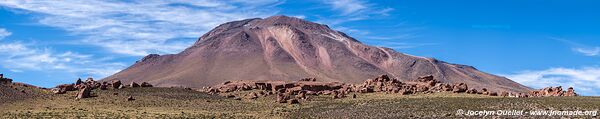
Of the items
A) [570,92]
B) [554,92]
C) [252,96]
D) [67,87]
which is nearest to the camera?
[570,92]

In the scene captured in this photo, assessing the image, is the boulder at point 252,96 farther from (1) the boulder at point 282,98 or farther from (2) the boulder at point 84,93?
(2) the boulder at point 84,93

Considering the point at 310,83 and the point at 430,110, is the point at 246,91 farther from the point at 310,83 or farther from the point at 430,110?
the point at 430,110

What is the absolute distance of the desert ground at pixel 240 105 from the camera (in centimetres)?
6131

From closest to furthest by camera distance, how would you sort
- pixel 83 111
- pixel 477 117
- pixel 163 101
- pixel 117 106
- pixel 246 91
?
pixel 477 117
pixel 83 111
pixel 117 106
pixel 163 101
pixel 246 91

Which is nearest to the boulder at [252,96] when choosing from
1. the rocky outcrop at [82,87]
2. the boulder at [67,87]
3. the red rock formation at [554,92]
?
the rocky outcrop at [82,87]

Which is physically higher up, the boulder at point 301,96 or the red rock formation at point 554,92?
the red rock formation at point 554,92

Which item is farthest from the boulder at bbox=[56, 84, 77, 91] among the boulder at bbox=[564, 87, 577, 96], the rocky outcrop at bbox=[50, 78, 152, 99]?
the boulder at bbox=[564, 87, 577, 96]

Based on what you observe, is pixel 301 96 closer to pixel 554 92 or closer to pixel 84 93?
pixel 84 93

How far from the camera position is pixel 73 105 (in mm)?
77062

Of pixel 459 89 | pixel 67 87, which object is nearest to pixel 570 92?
pixel 459 89

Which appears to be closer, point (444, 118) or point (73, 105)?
point (444, 118)

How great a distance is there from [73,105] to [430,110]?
37140 mm

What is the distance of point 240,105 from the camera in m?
78.2

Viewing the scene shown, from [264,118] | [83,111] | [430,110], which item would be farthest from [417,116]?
[83,111]
